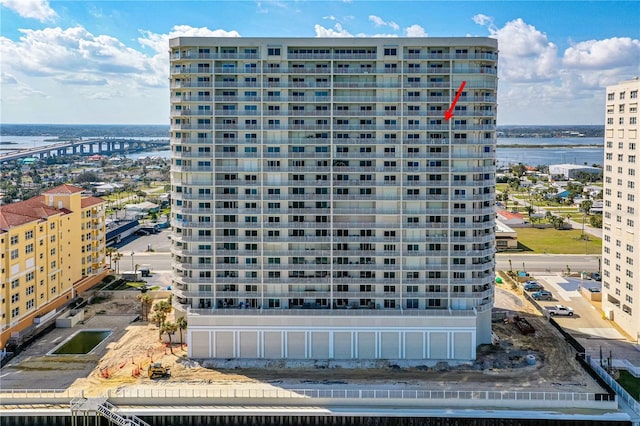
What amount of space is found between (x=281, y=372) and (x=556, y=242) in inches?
2864

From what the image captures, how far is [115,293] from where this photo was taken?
70.3 m

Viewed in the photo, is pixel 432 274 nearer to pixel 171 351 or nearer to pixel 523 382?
pixel 523 382

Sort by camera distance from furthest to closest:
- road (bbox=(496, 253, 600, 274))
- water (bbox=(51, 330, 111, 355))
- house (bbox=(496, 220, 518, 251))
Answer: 1. house (bbox=(496, 220, 518, 251))
2. road (bbox=(496, 253, 600, 274))
3. water (bbox=(51, 330, 111, 355))

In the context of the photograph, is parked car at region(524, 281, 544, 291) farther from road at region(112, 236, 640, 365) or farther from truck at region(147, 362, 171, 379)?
truck at region(147, 362, 171, 379)

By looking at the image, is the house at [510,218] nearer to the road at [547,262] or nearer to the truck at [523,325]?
the road at [547,262]

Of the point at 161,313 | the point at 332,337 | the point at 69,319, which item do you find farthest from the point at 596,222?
the point at 69,319

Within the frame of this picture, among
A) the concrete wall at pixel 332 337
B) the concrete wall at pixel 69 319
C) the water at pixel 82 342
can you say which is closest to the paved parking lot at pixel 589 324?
the concrete wall at pixel 332 337

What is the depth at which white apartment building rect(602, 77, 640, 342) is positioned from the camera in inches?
2223

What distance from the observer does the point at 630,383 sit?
153 feet

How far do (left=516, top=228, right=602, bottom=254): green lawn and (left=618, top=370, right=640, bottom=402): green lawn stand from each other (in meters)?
50.5

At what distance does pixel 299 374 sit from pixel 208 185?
1806cm

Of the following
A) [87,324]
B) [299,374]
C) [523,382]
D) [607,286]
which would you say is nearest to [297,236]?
[299,374]

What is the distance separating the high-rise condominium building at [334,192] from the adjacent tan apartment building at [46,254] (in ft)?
57.7

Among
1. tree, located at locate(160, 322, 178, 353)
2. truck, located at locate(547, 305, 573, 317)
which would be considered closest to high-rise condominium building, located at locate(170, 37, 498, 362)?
tree, located at locate(160, 322, 178, 353)
